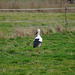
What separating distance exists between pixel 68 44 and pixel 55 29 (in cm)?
386

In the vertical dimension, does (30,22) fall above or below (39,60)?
below

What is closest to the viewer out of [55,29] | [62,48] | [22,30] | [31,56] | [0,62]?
[0,62]

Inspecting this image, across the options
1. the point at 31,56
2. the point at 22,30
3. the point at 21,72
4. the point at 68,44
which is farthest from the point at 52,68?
the point at 22,30

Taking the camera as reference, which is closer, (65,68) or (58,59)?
(65,68)

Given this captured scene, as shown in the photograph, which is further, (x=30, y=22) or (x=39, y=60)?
(x=30, y=22)

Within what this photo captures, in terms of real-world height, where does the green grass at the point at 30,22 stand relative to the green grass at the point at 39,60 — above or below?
below

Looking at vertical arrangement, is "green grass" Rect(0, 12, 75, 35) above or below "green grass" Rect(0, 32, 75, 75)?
below

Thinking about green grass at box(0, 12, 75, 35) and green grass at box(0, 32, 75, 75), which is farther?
green grass at box(0, 12, 75, 35)

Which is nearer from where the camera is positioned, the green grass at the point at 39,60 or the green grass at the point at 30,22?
the green grass at the point at 39,60

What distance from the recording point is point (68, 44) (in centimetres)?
981

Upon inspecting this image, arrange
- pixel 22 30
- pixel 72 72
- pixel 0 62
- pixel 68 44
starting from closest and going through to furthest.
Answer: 1. pixel 72 72
2. pixel 0 62
3. pixel 68 44
4. pixel 22 30

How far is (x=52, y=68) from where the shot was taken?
6.30m

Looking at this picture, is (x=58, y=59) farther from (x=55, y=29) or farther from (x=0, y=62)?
(x=55, y=29)

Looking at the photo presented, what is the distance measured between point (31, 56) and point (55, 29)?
6.14m
